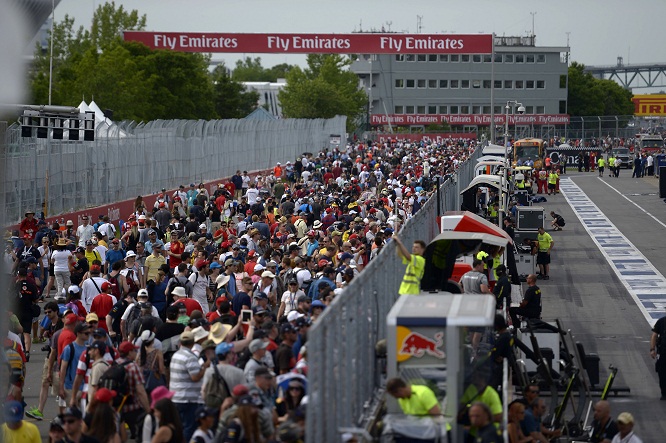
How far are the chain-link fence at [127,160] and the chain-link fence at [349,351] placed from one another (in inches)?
355

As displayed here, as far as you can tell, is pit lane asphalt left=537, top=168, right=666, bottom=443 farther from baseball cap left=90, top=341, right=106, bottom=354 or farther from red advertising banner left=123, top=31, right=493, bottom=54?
red advertising banner left=123, top=31, right=493, bottom=54

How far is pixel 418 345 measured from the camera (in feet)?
28.8

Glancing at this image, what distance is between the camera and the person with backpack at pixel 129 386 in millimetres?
9219

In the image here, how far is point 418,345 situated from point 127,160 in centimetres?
2831

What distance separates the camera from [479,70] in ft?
429

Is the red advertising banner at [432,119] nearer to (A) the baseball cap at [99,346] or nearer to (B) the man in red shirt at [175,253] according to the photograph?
(B) the man in red shirt at [175,253]

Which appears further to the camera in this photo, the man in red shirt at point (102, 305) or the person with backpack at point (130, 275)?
the person with backpack at point (130, 275)

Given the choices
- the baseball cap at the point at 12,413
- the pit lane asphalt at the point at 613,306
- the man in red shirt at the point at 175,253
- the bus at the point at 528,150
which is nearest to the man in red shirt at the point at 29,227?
the man in red shirt at the point at 175,253

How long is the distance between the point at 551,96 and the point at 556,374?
121 m

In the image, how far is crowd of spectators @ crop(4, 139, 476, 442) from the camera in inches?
321

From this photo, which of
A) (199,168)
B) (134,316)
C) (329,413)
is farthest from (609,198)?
(329,413)

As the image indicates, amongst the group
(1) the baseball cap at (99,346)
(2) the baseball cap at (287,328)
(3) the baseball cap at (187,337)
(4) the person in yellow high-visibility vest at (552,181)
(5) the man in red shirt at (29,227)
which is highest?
(4) the person in yellow high-visibility vest at (552,181)

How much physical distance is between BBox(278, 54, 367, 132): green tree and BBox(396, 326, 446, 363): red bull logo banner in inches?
4132

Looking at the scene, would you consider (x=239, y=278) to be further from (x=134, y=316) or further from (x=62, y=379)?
(x=62, y=379)
